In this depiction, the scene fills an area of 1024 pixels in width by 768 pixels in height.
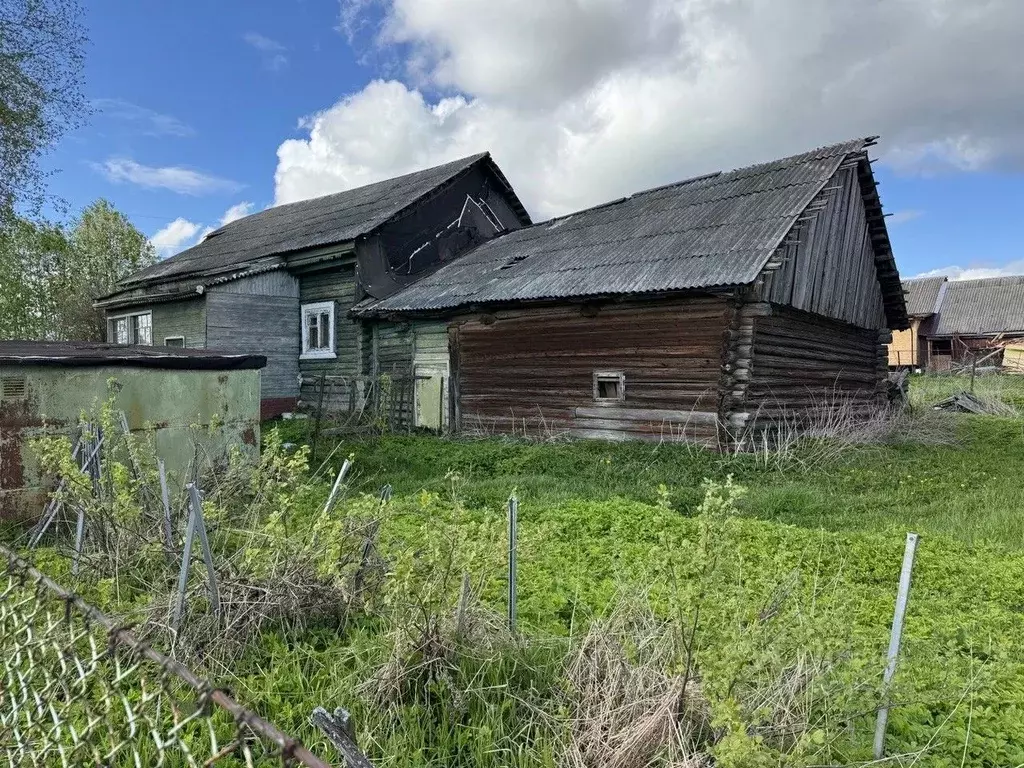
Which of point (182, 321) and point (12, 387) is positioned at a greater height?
point (182, 321)

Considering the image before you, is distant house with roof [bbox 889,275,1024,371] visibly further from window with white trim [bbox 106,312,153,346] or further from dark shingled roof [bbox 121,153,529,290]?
window with white trim [bbox 106,312,153,346]

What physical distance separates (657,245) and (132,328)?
15.5m

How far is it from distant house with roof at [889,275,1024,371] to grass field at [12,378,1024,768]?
36.5m

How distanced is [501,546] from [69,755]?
75.0 inches

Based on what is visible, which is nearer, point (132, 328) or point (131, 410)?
point (131, 410)

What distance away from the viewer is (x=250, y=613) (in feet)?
11.7

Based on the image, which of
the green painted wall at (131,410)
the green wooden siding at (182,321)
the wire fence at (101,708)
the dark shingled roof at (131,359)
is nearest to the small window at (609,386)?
the dark shingled roof at (131,359)

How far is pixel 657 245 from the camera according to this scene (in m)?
12.4

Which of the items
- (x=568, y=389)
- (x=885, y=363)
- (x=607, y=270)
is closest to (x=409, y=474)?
(x=568, y=389)

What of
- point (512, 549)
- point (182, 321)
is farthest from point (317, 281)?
point (512, 549)

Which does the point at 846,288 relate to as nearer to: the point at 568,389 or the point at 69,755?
the point at 568,389

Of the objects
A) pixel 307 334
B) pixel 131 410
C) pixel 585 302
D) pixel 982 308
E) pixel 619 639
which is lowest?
pixel 619 639

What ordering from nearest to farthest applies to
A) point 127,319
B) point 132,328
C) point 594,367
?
1. point 594,367
2. point 132,328
3. point 127,319

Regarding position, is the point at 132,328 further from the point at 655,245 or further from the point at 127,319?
the point at 655,245
